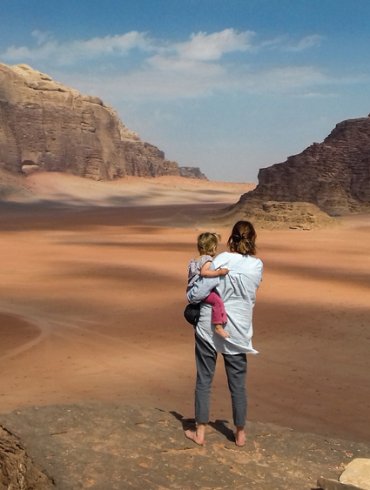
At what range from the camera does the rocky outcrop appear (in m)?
64.7

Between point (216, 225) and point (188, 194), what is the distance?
45.8m

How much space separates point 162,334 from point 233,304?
5.31 metres

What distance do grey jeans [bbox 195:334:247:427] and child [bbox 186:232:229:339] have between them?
8.6 inches

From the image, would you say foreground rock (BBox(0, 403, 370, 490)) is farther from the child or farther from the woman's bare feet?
the child

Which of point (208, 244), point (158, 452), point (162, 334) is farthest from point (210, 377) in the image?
point (162, 334)

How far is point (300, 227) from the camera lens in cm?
3341

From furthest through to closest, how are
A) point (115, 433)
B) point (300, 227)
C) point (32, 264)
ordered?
point (300, 227) < point (32, 264) < point (115, 433)

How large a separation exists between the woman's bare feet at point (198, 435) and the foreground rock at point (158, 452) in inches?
2.0

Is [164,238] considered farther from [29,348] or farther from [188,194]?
[188,194]

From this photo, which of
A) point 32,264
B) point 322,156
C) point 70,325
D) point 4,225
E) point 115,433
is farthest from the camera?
point 322,156

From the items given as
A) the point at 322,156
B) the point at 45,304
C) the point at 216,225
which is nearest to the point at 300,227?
the point at 216,225

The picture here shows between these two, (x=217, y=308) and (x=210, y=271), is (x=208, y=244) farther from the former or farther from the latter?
(x=217, y=308)

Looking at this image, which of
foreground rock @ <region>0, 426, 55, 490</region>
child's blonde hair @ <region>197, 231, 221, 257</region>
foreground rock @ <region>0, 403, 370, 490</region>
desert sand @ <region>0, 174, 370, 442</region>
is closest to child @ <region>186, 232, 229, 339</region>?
child's blonde hair @ <region>197, 231, 221, 257</region>

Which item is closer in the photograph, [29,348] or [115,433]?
[115,433]
